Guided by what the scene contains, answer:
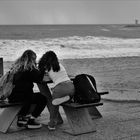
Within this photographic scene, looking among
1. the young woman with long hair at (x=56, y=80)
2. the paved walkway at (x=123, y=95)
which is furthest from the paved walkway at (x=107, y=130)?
the paved walkway at (x=123, y=95)

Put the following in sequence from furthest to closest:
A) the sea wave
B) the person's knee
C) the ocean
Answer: the ocean < the sea wave < the person's knee

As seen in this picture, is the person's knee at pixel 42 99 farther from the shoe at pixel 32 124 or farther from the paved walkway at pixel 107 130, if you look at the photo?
the paved walkway at pixel 107 130

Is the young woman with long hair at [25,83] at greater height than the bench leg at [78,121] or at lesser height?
greater

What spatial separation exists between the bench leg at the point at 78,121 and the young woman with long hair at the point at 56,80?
0.78 feet

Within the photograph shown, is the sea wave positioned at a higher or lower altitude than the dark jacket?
lower

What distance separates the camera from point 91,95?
6.21 meters

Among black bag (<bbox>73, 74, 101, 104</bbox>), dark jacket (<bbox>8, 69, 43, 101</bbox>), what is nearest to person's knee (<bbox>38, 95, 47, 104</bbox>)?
dark jacket (<bbox>8, 69, 43, 101</bbox>)

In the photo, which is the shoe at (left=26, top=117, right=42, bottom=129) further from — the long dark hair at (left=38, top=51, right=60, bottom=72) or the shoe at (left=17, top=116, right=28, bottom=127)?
the long dark hair at (left=38, top=51, right=60, bottom=72)

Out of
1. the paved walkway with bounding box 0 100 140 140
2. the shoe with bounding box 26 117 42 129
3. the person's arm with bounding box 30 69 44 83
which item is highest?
the person's arm with bounding box 30 69 44 83

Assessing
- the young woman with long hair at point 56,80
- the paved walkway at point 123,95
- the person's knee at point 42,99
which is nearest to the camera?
the young woman with long hair at point 56,80

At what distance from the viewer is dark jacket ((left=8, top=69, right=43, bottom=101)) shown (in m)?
6.38

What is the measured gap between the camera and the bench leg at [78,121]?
6234 millimetres

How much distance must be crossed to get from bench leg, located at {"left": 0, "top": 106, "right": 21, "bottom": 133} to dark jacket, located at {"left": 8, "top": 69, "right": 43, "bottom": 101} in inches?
7.1

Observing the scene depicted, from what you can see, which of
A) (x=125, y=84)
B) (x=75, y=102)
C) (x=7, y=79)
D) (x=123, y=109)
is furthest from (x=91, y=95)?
(x=125, y=84)
